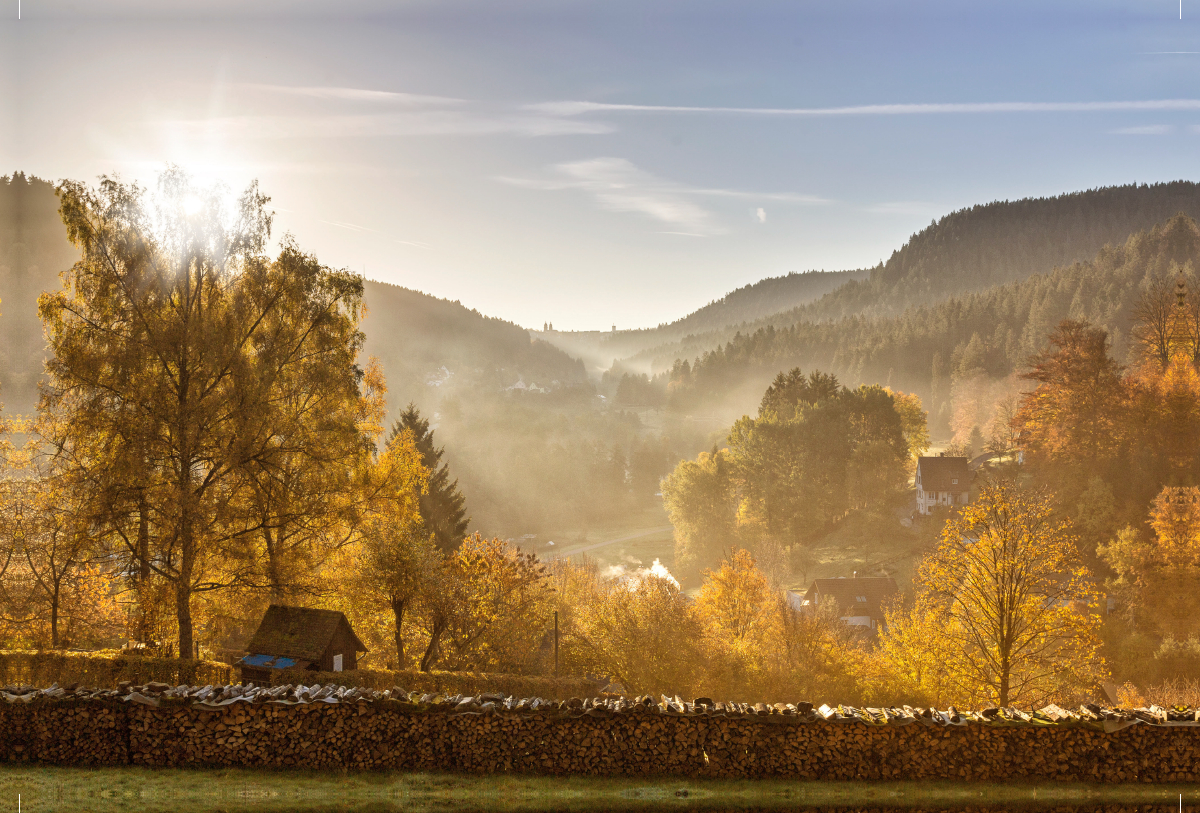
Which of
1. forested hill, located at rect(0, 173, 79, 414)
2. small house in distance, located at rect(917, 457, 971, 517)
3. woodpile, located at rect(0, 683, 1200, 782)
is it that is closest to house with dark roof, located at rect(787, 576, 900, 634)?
small house in distance, located at rect(917, 457, 971, 517)

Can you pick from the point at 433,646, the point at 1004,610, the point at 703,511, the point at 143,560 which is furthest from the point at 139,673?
the point at 703,511

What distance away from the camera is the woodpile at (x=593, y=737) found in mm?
13453

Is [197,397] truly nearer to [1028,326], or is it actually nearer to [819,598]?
[819,598]

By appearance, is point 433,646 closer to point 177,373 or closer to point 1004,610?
point 177,373

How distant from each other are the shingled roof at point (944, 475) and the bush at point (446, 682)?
49.8 m

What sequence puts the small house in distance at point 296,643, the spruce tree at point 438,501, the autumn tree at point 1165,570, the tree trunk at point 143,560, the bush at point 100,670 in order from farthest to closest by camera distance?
the spruce tree at point 438,501
the autumn tree at point 1165,570
the small house in distance at point 296,643
the tree trunk at point 143,560
the bush at point 100,670

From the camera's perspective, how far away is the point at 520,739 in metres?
13.8

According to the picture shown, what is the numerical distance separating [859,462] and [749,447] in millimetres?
10142

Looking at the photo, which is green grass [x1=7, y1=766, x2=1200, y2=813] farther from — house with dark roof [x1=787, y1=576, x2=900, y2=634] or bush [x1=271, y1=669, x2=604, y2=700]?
house with dark roof [x1=787, y1=576, x2=900, y2=634]

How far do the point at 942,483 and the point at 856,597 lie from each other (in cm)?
1930

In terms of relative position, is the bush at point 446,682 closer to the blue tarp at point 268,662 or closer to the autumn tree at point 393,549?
the blue tarp at point 268,662

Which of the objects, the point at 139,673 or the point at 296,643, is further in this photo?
the point at 296,643

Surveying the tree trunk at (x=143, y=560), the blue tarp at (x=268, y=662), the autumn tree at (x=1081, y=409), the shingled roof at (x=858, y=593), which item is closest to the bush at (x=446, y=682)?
the blue tarp at (x=268, y=662)

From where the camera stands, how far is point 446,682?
19.7 meters
